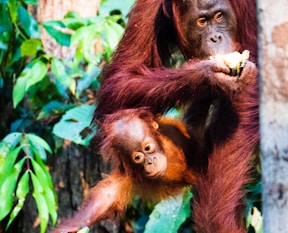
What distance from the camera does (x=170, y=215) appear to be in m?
3.12

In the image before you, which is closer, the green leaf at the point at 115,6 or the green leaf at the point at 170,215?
the green leaf at the point at 170,215

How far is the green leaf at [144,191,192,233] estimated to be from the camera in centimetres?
309

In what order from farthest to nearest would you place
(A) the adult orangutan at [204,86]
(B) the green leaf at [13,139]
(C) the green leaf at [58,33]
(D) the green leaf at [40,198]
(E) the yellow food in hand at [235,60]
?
(C) the green leaf at [58,33] < (B) the green leaf at [13,139] < (D) the green leaf at [40,198] < (A) the adult orangutan at [204,86] < (E) the yellow food in hand at [235,60]

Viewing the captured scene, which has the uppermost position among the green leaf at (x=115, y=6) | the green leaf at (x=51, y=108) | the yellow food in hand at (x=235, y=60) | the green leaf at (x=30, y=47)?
the yellow food in hand at (x=235, y=60)

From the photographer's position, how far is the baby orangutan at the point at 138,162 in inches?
107

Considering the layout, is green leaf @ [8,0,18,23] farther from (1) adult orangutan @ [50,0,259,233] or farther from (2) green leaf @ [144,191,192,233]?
(2) green leaf @ [144,191,192,233]

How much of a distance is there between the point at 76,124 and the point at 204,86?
104 centimetres

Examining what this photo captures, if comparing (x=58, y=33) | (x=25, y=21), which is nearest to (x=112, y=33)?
(x=58, y=33)

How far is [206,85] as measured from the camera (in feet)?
8.12

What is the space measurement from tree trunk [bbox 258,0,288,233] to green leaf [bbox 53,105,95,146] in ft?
6.51

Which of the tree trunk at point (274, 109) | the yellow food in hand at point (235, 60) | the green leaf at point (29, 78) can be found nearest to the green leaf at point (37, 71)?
the green leaf at point (29, 78)

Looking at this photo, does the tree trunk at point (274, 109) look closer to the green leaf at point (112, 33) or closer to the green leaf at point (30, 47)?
the green leaf at point (112, 33)

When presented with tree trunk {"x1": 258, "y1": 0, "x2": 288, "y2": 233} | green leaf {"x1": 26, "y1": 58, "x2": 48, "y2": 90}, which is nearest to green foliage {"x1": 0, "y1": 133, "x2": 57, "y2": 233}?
green leaf {"x1": 26, "y1": 58, "x2": 48, "y2": 90}

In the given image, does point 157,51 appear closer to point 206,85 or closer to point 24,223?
point 206,85
